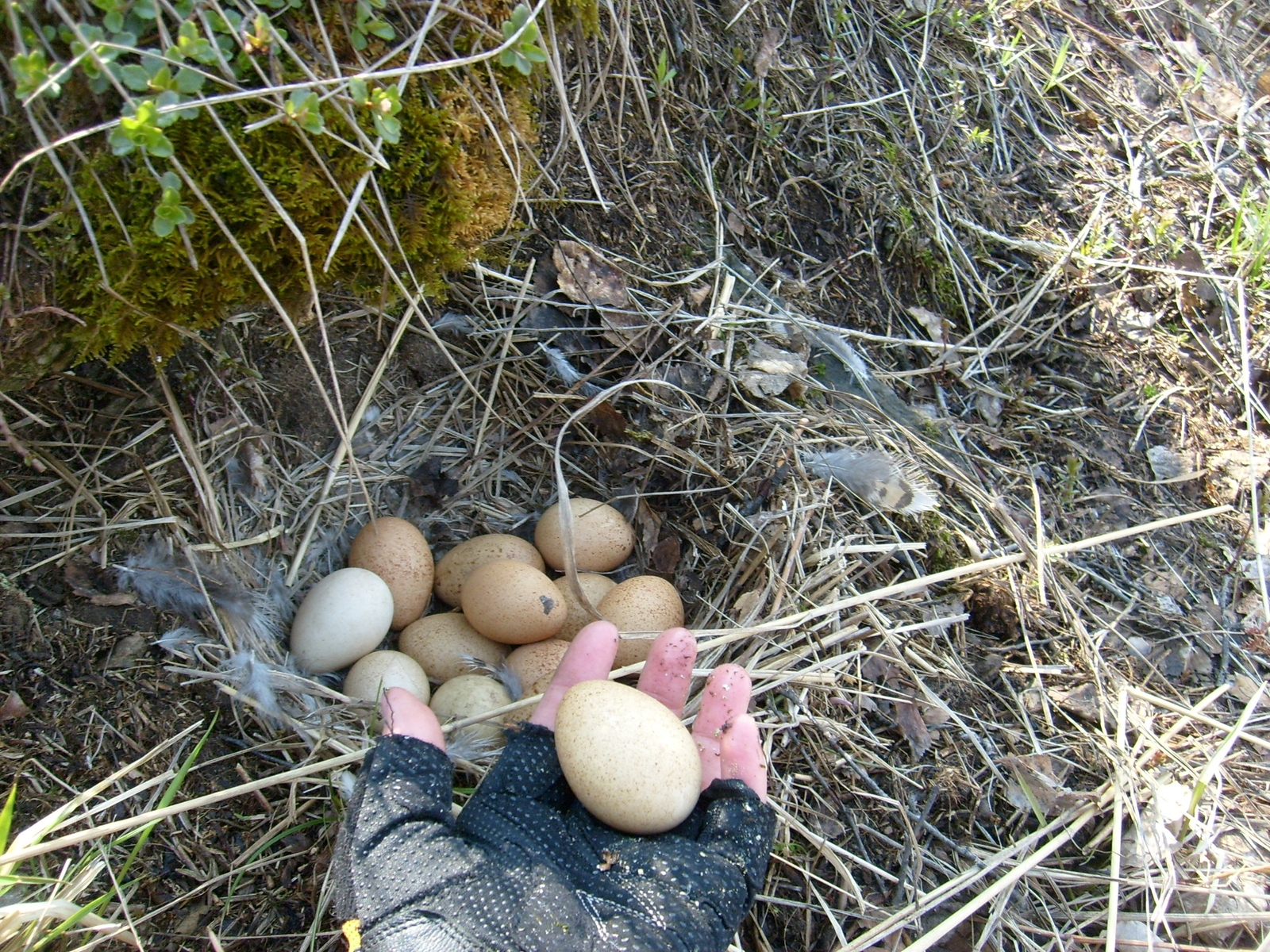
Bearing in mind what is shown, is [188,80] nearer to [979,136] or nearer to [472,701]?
[472,701]

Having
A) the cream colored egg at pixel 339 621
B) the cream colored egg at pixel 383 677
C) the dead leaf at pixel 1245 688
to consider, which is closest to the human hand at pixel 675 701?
the cream colored egg at pixel 383 677

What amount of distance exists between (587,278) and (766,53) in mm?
1176

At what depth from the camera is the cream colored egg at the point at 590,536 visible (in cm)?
257

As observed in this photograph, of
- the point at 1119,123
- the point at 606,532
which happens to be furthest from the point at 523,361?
the point at 1119,123

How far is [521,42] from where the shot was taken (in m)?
1.78

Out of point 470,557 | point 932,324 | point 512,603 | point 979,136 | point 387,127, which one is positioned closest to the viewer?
point 387,127

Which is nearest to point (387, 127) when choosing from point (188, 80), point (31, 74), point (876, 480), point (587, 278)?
point (188, 80)

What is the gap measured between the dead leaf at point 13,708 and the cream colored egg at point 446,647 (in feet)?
2.92

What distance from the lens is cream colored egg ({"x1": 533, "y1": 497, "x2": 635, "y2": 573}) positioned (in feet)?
8.44

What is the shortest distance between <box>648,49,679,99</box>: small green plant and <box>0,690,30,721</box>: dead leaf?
240 cm

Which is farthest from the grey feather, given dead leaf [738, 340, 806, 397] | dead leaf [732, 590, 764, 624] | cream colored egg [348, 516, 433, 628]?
cream colored egg [348, 516, 433, 628]

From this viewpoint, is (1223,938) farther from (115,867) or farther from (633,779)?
(115,867)

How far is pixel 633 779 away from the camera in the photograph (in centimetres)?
167

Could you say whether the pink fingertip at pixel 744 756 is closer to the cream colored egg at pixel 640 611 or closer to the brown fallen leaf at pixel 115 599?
the cream colored egg at pixel 640 611
